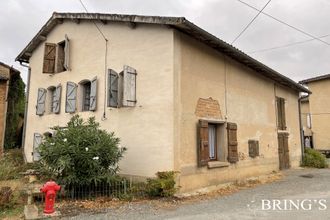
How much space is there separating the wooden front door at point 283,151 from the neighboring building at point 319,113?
10.5 meters

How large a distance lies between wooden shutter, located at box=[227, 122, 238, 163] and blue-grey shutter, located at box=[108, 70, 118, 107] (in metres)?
4.05

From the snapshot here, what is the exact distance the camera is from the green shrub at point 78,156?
754 cm

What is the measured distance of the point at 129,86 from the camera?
360 inches

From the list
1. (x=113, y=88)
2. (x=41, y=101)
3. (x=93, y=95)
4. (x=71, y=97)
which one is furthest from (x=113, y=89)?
(x=41, y=101)

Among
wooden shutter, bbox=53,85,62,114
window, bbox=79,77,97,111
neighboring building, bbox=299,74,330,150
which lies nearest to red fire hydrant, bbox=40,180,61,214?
window, bbox=79,77,97,111

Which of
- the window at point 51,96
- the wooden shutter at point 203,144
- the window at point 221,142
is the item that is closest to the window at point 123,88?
the wooden shutter at point 203,144

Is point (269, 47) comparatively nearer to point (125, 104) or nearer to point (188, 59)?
point (188, 59)

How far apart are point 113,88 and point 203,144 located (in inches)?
129

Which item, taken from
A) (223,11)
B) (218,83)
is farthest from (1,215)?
(223,11)

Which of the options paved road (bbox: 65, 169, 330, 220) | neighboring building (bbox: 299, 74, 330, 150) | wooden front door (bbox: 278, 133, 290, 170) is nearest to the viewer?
paved road (bbox: 65, 169, 330, 220)

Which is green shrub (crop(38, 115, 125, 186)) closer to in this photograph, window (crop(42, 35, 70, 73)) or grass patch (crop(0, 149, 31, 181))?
grass patch (crop(0, 149, 31, 181))

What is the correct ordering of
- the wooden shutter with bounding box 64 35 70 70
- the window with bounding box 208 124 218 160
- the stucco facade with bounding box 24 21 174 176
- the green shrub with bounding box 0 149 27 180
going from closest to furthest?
1. the stucco facade with bounding box 24 21 174 176
2. the green shrub with bounding box 0 149 27 180
3. the window with bounding box 208 124 218 160
4. the wooden shutter with bounding box 64 35 70 70

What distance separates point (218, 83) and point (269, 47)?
821 cm

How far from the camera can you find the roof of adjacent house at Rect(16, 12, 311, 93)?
8.65 m
